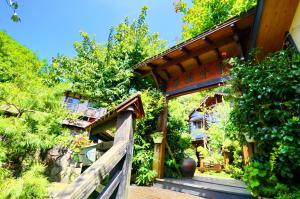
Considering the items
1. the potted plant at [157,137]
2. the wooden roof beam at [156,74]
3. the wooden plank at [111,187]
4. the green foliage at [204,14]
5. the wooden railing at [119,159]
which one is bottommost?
the wooden plank at [111,187]

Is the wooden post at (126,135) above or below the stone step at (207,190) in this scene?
above

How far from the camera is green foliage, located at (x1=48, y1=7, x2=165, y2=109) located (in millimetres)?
7023

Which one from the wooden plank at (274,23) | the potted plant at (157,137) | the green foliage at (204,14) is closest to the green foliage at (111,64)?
the potted plant at (157,137)

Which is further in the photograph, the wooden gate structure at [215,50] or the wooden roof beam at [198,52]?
the wooden roof beam at [198,52]

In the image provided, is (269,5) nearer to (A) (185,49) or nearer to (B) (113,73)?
(A) (185,49)

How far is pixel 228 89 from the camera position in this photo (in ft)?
13.0

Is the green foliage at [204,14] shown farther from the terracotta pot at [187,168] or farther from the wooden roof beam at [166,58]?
the terracotta pot at [187,168]

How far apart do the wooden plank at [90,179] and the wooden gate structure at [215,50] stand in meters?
3.39

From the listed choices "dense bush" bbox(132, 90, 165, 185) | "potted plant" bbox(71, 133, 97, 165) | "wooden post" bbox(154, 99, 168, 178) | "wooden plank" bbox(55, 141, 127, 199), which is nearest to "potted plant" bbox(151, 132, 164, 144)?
"wooden post" bbox(154, 99, 168, 178)

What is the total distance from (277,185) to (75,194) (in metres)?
2.66

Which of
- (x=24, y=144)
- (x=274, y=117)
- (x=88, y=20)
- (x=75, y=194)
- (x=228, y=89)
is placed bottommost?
(x=75, y=194)

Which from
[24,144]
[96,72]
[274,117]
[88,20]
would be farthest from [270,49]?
[88,20]

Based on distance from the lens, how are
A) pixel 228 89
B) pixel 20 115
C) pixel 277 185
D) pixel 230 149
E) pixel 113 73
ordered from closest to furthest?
pixel 277 185 < pixel 20 115 < pixel 228 89 < pixel 113 73 < pixel 230 149

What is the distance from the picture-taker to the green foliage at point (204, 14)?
30.5 feet
